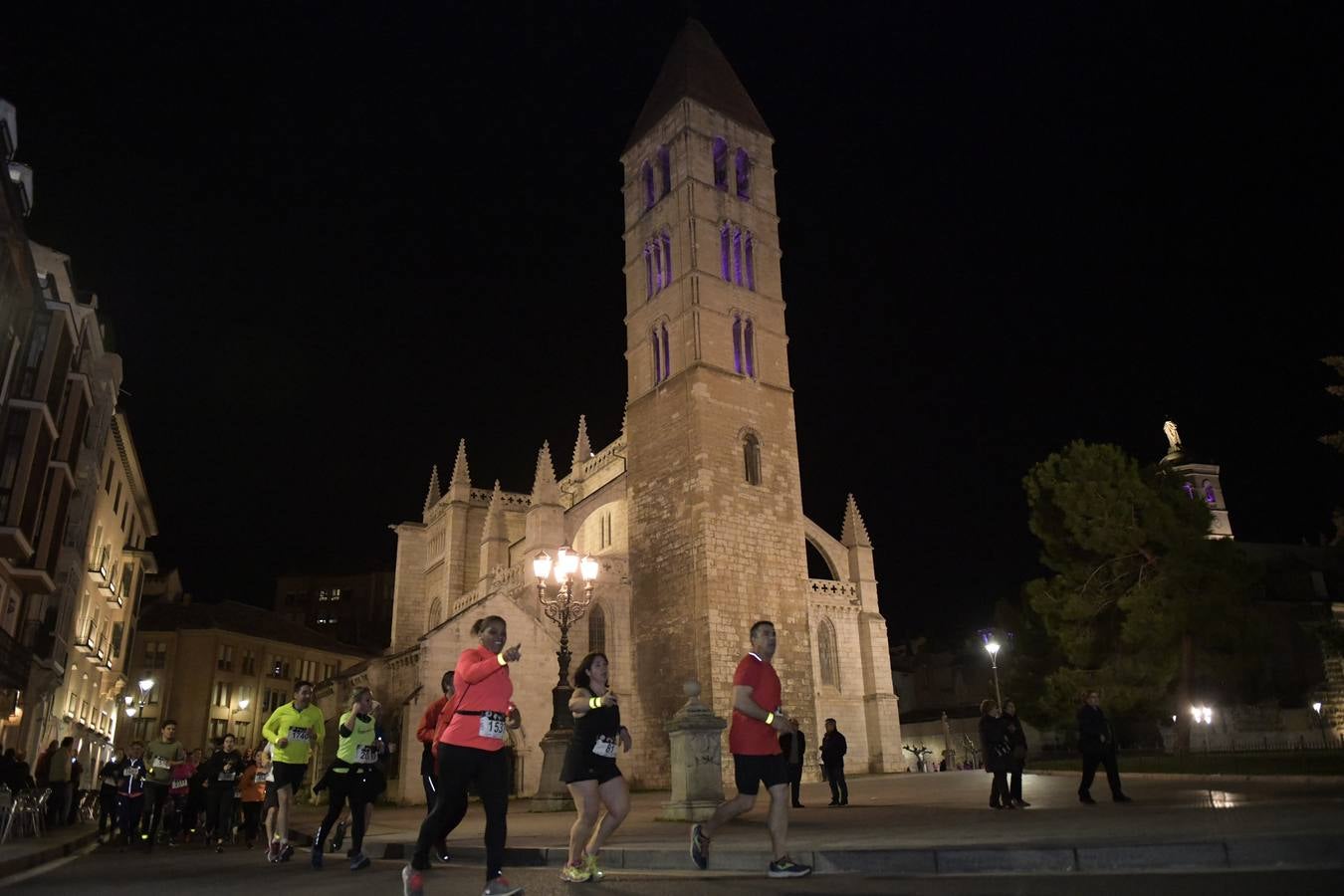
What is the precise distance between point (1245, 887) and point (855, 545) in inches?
1137

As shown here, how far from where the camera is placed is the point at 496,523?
35.5 m

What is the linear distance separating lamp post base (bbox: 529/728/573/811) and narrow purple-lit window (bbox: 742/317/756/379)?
16707 mm

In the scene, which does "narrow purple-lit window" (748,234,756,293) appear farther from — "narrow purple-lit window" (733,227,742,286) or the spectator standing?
the spectator standing

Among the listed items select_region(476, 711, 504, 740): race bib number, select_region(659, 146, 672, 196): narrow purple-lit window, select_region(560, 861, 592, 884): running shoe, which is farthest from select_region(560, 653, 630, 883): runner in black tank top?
select_region(659, 146, 672, 196): narrow purple-lit window

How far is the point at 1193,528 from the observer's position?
2630 centimetres

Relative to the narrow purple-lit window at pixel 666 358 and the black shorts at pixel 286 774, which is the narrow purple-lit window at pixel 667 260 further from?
the black shorts at pixel 286 774

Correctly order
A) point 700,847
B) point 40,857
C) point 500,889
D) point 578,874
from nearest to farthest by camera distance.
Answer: point 500,889 < point 578,874 < point 700,847 < point 40,857

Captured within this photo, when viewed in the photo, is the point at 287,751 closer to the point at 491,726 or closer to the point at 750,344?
the point at 491,726

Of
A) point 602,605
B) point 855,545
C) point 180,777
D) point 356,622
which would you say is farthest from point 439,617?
point 356,622

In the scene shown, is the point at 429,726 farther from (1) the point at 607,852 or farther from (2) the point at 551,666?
(2) the point at 551,666

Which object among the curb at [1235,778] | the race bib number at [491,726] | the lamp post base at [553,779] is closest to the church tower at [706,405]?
the lamp post base at [553,779]

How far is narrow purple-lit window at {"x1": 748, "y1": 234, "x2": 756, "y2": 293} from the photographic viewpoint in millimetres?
31688

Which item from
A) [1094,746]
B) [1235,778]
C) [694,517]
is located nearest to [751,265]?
[694,517]

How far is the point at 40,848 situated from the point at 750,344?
2378 centimetres
